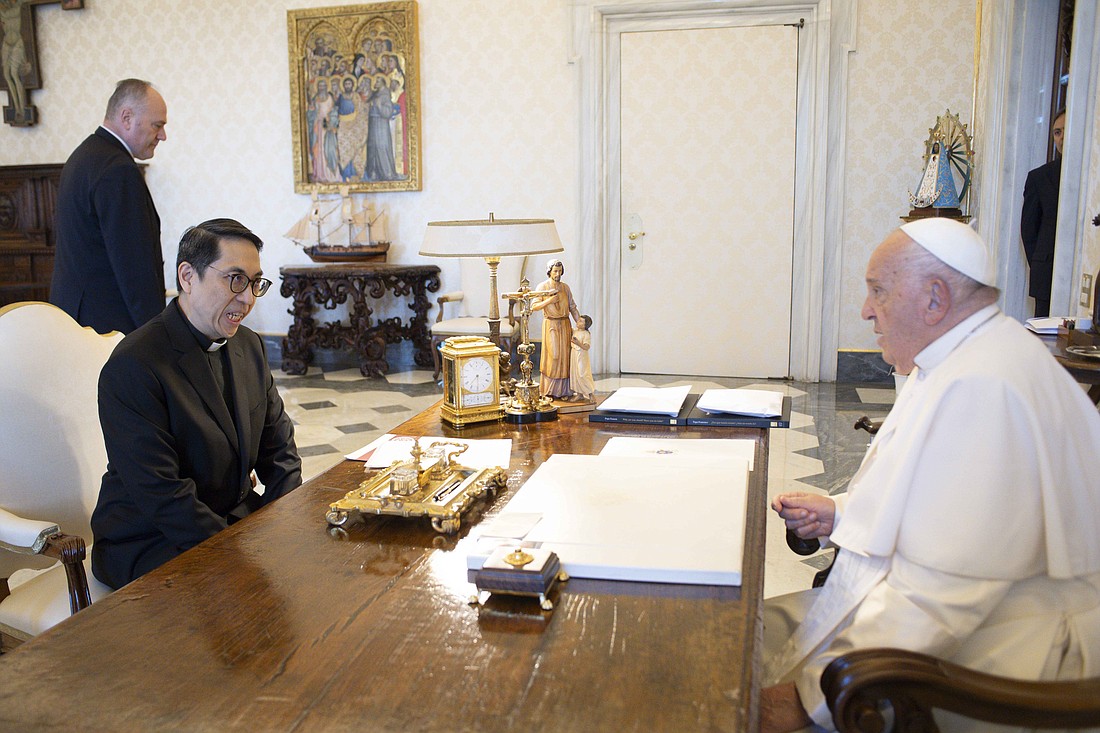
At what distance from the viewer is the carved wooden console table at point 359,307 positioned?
7.40m

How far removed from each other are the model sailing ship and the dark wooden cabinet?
Result: 216 cm

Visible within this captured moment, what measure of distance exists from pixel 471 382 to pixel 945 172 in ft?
15.9

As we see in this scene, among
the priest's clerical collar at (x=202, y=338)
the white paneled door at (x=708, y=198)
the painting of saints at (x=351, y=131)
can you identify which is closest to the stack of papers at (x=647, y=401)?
the priest's clerical collar at (x=202, y=338)

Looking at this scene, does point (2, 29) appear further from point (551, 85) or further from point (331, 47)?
point (551, 85)

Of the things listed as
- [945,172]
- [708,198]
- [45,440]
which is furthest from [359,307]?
[45,440]

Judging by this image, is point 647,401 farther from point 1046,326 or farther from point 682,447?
point 1046,326

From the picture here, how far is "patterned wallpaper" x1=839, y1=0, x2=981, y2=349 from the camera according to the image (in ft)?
21.3

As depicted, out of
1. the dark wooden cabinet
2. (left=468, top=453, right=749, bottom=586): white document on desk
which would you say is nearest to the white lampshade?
(left=468, top=453, right=749, bottom=586): white document on desk

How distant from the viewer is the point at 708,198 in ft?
23.4

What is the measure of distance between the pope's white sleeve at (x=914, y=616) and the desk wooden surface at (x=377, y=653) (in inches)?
6.9

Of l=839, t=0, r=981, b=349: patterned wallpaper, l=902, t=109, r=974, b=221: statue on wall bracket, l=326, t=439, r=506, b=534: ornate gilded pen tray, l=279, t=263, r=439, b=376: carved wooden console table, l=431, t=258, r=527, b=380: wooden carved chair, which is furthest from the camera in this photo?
l=279, t=263, r=439, b=376: carved wooden console table

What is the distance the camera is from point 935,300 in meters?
1.57

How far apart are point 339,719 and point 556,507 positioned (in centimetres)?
73

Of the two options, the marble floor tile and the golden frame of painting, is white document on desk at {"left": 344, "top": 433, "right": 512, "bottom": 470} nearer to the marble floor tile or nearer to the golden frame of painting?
the marble floor tile
